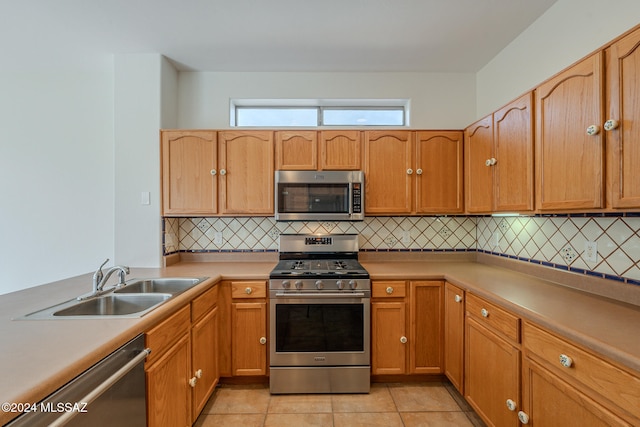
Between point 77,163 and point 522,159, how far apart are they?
3.72 m

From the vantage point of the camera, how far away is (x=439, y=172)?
2520 millimetres

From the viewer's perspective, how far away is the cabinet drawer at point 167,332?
1313mm

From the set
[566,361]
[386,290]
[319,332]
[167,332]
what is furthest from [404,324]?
[167,332]

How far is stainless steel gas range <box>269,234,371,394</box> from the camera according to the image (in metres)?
2.16

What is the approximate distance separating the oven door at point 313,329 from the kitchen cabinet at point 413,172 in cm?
85

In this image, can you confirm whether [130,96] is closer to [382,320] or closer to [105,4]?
[105,4]

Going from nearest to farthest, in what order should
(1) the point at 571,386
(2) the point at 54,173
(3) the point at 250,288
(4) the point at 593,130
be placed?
(1) the point at 571,386 < (4) the point at 593,130 < (3) the point at 250,288 < (2) the point at 54,173

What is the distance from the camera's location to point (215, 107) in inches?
110

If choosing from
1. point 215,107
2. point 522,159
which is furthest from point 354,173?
point 215,107

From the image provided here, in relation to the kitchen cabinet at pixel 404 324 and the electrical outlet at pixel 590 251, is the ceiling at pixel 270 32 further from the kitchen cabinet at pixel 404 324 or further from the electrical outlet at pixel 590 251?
the kitchen cabinet at pixel 404 324

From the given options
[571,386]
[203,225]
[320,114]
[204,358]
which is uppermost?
[320,114]

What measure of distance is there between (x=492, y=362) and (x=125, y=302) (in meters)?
2.17

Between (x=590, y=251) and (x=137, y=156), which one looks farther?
(x=137, y=156)

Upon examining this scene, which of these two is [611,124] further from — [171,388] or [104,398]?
[171,388]
